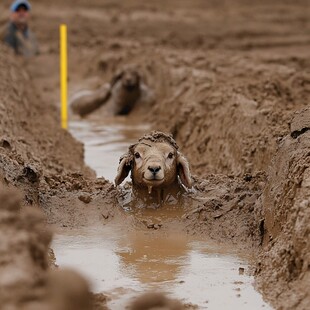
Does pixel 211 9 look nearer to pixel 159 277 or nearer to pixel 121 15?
pixel 121 15

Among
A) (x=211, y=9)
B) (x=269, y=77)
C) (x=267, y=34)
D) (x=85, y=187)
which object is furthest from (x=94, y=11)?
(x=85, y=187)

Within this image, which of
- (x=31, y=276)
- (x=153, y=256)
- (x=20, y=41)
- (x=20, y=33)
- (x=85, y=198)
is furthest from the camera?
(x=20, y=41)

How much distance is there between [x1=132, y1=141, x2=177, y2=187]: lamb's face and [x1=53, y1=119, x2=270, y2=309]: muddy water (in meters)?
0.33

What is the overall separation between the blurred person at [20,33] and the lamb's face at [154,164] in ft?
41.8

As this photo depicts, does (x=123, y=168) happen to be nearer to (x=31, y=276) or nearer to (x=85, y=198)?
(x=85, y=198)

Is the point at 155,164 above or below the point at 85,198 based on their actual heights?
above

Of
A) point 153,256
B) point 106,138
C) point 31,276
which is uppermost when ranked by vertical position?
point 31,276

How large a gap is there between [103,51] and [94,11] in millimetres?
5688

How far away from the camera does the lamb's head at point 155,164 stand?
9.52 meters

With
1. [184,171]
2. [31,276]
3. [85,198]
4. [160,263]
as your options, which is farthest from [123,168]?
[31,276]

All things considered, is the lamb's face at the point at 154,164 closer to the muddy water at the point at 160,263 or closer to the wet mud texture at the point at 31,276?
the muddy water at the point at 160,263

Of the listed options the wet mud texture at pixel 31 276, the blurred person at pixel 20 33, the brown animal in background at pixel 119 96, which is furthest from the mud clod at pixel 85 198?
the blurred person at pixel 20 33

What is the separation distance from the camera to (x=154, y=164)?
31.0 ft

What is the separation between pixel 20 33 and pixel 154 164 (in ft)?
44.2
